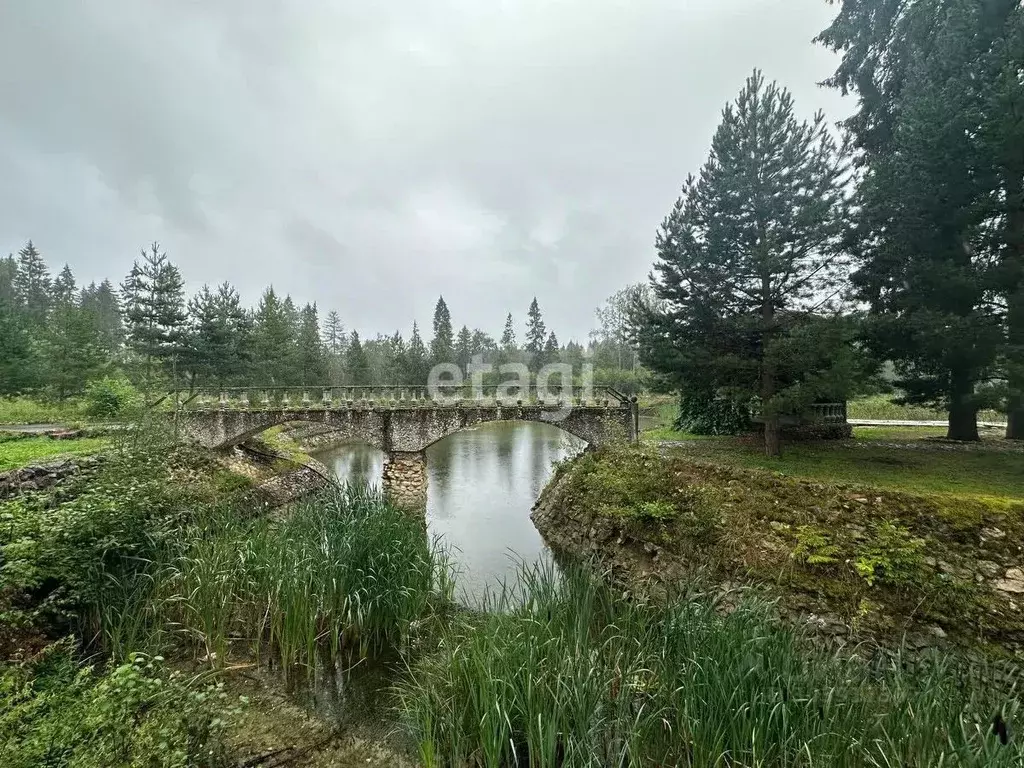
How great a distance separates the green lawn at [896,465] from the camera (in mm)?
8531

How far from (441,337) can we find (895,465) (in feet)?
147

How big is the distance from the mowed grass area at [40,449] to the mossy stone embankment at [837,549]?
12372 millimetres

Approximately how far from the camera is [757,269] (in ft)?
37.6

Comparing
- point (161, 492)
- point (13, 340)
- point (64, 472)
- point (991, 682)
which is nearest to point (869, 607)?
point (991, 682)

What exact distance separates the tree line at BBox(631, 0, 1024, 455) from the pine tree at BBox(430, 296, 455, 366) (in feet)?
118

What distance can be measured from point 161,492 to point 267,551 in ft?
6.85

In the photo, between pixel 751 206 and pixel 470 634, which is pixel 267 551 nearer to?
pixel 470 634

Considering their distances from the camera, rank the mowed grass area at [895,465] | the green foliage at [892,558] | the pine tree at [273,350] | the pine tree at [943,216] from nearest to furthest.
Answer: the green foliage at [892,558], the mowed grass area at [895,465], the pine tree at [943,216], the pine tree at [273,350]

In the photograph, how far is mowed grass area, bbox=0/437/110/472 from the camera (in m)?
10.5

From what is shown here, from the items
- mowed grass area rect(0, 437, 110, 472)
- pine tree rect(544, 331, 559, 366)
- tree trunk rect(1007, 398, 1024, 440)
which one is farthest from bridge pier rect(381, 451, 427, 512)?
pine tree rect(544, 331, 559, 366)

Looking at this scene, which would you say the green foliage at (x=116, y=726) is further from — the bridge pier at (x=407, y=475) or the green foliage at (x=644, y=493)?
the bridge pier at (x=407, y=475)

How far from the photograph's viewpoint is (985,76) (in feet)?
31.8

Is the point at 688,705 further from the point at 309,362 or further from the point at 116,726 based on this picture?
the point at 309,362

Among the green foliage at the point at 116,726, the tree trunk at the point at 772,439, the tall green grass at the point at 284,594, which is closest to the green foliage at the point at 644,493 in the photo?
the tree trunk at the point at 772,439
